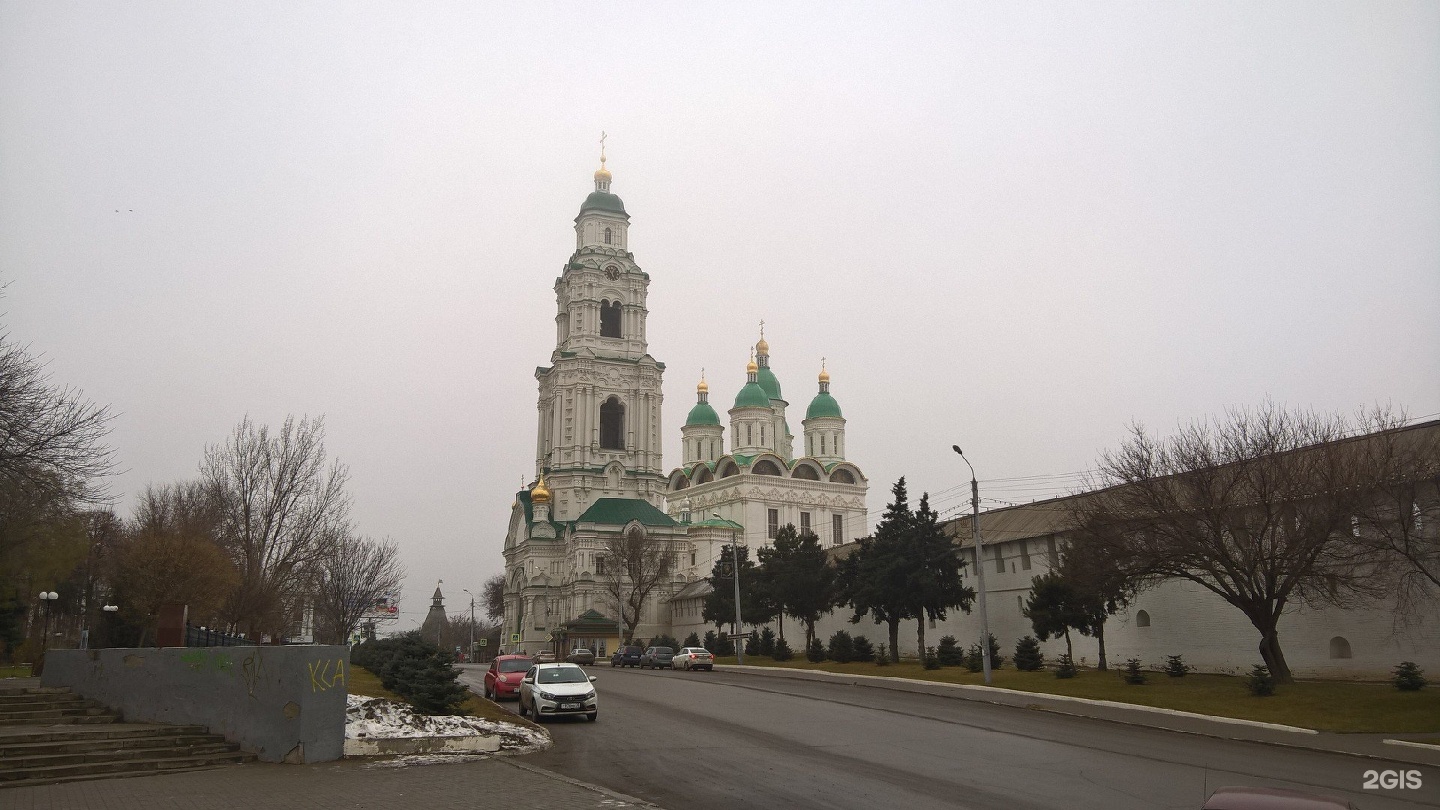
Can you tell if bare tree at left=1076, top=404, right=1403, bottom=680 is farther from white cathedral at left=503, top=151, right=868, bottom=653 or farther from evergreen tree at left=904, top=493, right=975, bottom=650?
white cathedral at left=503, top=151, right=868, bottom=653

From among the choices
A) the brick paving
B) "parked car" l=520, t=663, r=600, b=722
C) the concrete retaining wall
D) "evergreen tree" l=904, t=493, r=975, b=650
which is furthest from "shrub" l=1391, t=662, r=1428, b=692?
the concrete retaining wall

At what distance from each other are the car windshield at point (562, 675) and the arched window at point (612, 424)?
6154 centimetres

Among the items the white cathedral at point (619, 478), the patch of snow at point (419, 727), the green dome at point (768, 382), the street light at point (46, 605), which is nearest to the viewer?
the patch of snow at point (419, 727)

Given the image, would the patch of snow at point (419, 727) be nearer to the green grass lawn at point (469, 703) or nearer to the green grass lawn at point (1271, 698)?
the green grass lawn at point (469, 703)

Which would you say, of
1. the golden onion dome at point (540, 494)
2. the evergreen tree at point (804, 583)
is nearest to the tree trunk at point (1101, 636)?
the evergreen tree at point (804, 583)

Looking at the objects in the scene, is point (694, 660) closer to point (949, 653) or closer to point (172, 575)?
point (949, 653)

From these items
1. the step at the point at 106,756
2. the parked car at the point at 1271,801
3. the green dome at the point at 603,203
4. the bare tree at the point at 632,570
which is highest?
the green dome at the point at 603,203

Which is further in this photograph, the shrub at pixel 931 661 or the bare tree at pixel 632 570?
the bare tree at pixel 632 570

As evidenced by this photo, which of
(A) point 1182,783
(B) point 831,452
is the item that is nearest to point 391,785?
(A) point 1182,783

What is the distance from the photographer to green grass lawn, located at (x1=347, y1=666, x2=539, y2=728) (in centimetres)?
2056

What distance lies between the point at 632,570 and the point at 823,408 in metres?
33.1

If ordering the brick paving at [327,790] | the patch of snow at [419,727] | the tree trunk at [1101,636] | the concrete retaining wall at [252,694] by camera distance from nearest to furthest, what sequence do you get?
the brick paving at [327,790] → the concrete retaining wall at [252,694] → the patch of snow at [419,727] → the tree trunk at [1101,636]

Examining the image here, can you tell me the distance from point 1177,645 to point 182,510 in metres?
43.4

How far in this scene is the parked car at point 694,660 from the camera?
44375 millimetres
